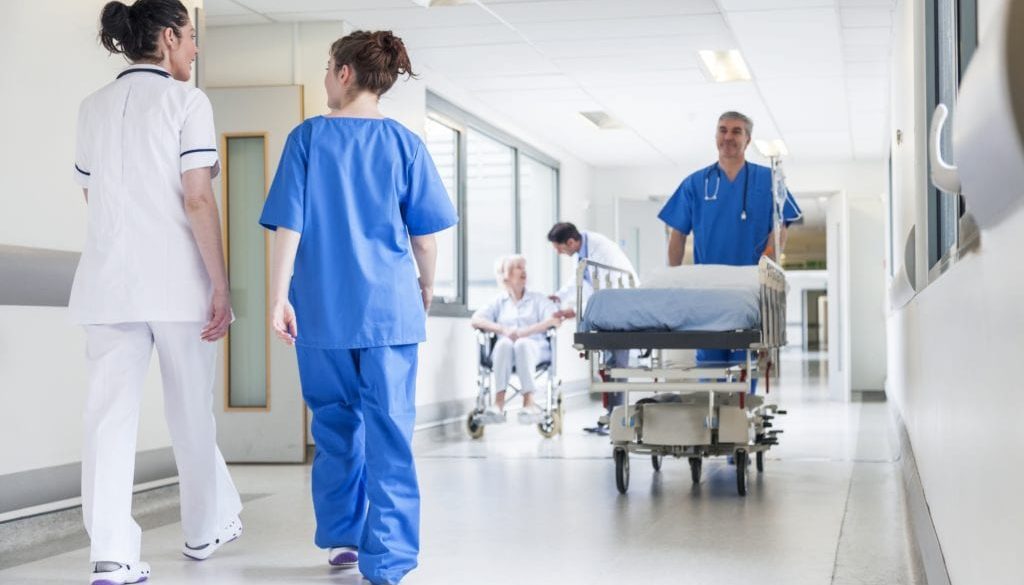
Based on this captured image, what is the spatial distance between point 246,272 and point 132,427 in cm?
348

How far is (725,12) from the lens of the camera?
6172 mm

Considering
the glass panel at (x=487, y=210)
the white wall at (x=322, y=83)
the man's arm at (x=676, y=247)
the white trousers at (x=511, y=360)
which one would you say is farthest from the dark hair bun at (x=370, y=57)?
the glass panel at (x=487, y=210)

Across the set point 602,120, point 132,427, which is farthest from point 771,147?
point 132,427

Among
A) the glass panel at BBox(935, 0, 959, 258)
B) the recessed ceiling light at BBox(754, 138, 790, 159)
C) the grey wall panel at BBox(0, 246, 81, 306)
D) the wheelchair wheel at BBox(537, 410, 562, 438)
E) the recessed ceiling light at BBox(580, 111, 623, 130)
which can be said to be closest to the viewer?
the glass panel at BBox(935, 0, 959, 258)

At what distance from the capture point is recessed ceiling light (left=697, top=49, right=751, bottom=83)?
7.63m

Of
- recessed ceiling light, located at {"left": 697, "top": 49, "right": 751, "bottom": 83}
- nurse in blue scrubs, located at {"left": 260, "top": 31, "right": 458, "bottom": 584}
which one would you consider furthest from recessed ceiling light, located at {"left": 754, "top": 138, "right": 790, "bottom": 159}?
nurse in blue scrubs, located at {"left": 260, "top": 31, "right": 458, "bottom": 584}

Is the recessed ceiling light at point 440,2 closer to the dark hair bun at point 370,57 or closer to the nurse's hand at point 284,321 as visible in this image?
the dark hair bun at point 370,57

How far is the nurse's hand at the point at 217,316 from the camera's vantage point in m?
3.11

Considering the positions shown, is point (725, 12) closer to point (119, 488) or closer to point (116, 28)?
point (116, 28)

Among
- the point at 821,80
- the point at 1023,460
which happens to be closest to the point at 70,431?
the point at 1023,460

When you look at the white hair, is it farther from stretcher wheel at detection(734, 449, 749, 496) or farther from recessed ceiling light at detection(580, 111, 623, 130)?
stretcher wheel at detection(734, 449, 749, 496)

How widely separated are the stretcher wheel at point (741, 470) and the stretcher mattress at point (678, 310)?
506mm

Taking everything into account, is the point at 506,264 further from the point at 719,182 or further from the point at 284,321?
the point at 284,321

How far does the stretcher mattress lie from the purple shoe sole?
69.4 inches
